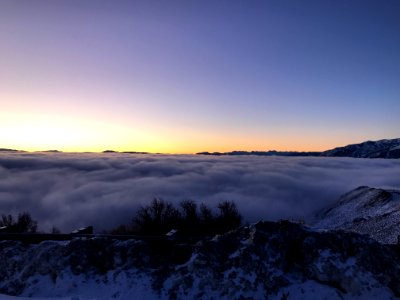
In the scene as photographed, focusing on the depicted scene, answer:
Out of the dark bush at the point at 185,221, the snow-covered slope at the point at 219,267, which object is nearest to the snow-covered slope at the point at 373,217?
the dark bush at the point at 185,221

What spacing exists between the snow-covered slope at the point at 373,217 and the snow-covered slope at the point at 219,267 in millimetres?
23665

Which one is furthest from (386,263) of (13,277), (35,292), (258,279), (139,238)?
(13,277)

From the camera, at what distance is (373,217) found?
53625 mm

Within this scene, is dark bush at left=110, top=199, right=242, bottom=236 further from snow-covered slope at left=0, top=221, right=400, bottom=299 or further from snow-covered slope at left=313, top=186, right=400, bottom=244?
snow-covered slope at left=0, top=221, right=400, bottom=299

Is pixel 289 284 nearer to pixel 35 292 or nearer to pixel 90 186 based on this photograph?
pixel 35 292

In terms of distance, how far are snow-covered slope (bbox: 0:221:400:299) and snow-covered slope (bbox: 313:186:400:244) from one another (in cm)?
2367

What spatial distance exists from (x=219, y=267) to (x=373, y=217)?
48.3m

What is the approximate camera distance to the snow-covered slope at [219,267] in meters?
10.5

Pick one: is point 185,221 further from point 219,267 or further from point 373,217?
point 219,267

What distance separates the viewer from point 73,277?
37.8 ft

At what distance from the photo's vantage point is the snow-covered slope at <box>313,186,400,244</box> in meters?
40.5

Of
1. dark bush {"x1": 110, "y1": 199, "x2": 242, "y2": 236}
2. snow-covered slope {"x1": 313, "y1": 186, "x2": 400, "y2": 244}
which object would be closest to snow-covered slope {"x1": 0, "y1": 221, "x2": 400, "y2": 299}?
snow-covered slope {"x1": 313, "y1": 186, "x2": 400, "y2": 244}

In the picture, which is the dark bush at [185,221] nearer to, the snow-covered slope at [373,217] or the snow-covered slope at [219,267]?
the snow-covered slope at [373,217]

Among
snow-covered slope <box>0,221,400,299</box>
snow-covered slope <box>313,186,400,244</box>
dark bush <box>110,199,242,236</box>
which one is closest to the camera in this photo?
snow-covered slope <box>0,221,400,299</box>
